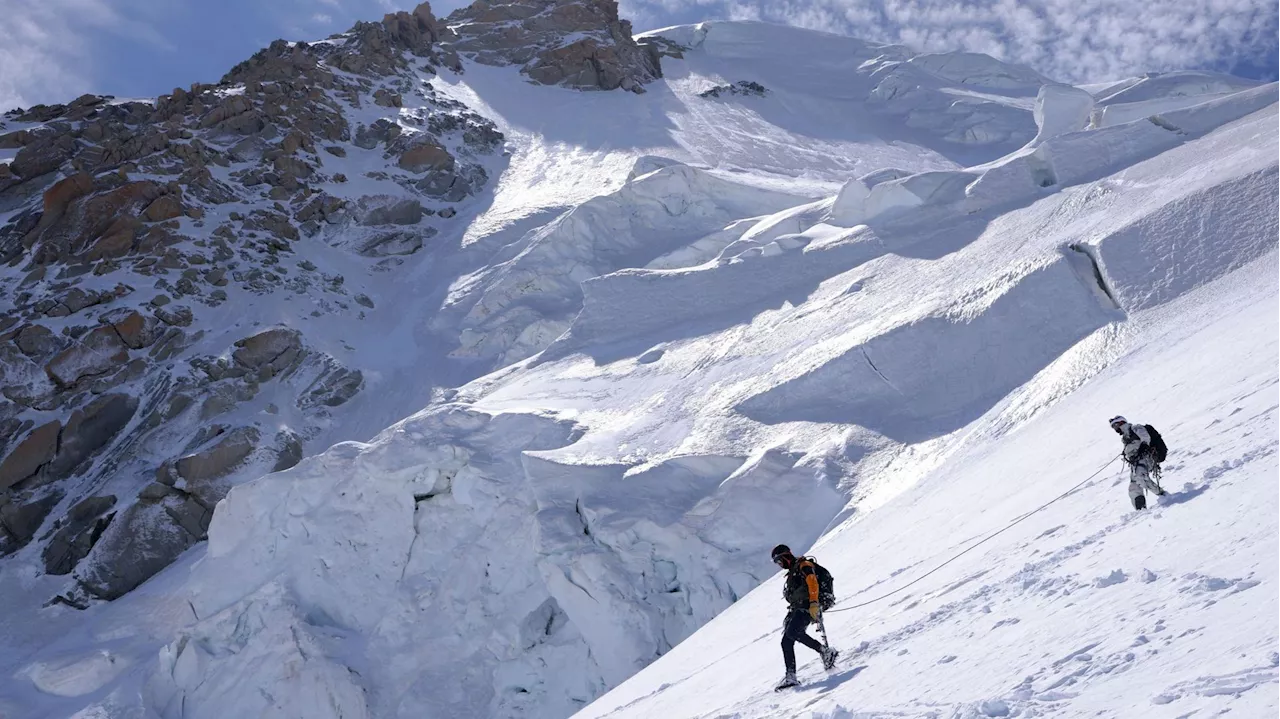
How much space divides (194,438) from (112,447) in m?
3.19

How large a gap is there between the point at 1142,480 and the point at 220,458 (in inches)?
1088

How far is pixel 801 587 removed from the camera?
9305 millimetres

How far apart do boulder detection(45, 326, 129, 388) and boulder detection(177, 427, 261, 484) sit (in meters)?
7.31

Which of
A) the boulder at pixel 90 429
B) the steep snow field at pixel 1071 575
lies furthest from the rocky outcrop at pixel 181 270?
the steep snow field at pixel 1071 575

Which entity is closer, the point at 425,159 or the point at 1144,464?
the point at 1144,464

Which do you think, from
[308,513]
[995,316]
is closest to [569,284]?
[308,513]

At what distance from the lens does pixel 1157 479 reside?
9.65 m

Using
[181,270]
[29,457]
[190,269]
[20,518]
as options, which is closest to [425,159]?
[190,269]

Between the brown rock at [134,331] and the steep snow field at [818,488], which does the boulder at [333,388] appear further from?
the brown rock at [134,331]

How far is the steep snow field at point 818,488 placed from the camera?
766 cm

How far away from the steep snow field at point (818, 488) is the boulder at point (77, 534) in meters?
2.21

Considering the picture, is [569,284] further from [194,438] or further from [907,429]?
[907,429]

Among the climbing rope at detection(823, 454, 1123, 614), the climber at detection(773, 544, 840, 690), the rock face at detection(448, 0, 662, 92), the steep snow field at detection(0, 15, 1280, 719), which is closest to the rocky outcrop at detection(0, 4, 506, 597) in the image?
the steep snow field at detection(0, 15, 1280, 719)

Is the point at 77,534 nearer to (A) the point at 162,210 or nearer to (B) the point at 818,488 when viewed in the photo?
(A) the point at 162,210
